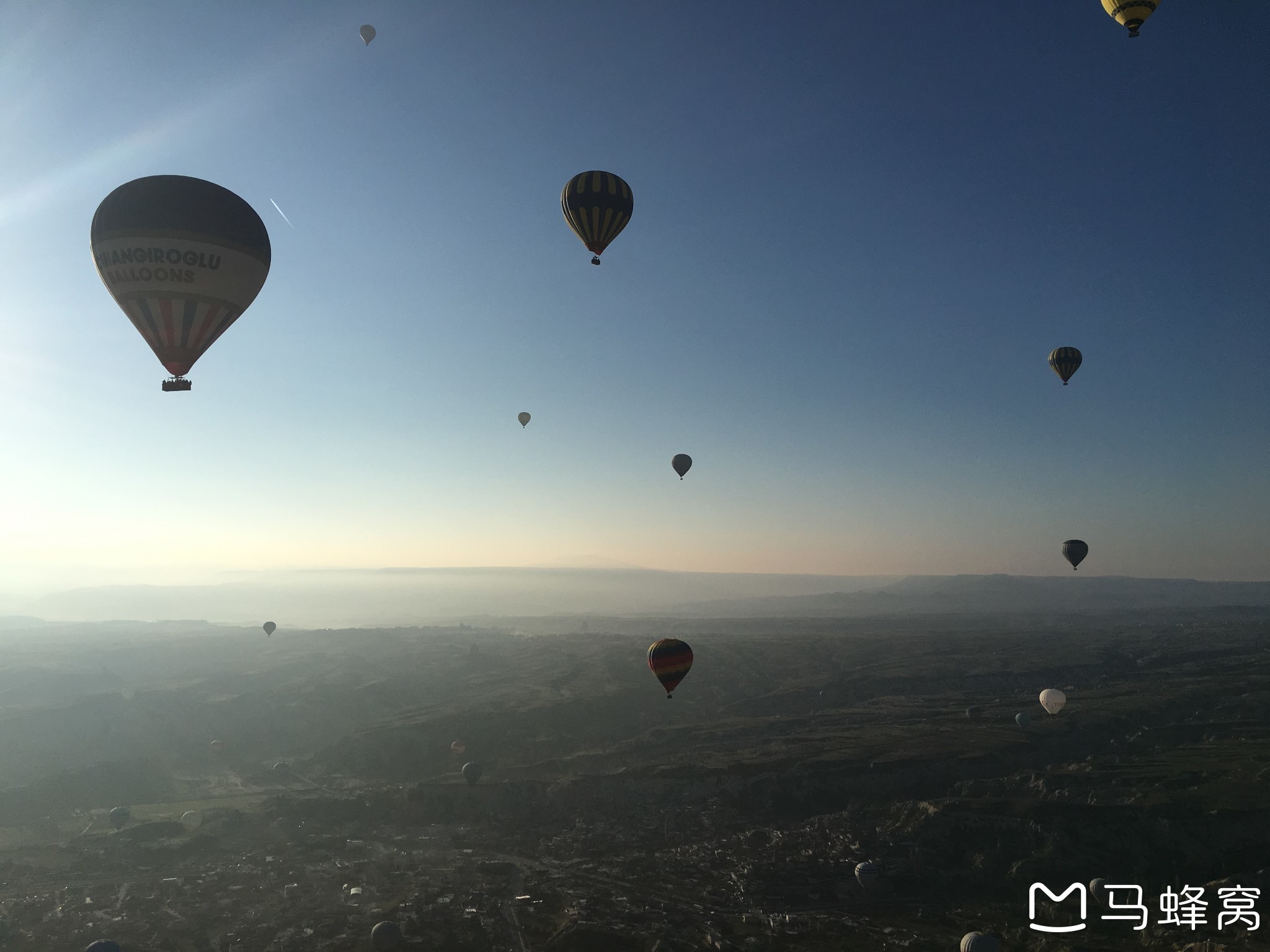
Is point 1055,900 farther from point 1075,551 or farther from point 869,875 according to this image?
point 1075,551

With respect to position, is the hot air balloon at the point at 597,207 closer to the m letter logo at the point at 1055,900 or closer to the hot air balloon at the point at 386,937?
the hot air balloon at the point at 386,937

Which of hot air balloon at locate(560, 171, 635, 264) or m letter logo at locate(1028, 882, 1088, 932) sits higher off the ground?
hot air balloon at locate(560, 171, 635, 264)

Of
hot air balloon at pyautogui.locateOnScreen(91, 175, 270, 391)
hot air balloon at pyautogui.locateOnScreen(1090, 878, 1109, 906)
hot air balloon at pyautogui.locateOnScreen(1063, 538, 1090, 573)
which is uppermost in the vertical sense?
hot air balloon at pyautogui.locateOnScreen(91, 175, 270, 391)

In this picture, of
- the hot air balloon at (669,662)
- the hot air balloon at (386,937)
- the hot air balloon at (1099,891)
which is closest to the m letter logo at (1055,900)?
the hot air balloon at (1099,891)

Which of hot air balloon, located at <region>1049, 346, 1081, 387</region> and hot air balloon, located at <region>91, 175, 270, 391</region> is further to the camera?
hot air balloon, located at <region>1049, 346, 1081, 387</region>

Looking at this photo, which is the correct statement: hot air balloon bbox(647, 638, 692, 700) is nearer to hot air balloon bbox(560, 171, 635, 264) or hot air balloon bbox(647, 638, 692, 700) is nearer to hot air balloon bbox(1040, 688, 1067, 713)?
hot air balloon bbox(560, 171, 635, 264)

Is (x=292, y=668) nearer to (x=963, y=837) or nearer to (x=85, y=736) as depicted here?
(x=85, y=736)

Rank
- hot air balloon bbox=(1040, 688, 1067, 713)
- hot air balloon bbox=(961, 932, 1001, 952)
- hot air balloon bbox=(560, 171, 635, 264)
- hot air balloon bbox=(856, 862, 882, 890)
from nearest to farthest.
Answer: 1. hot air balloon bbox=(961, 932, 1001, 952)
2. hot air balloon bbox=(560, 171, 635, 264)
3. hot air balloon bbox=(856, 862, 882, 890)
4. hot air balloon bbox=(1040, 688, 1067, 713)

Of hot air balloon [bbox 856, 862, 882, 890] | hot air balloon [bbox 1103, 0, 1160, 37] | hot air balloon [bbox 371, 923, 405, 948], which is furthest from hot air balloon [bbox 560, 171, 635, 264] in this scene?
hot air balloon [bbox 856, 862, 882, 890]
